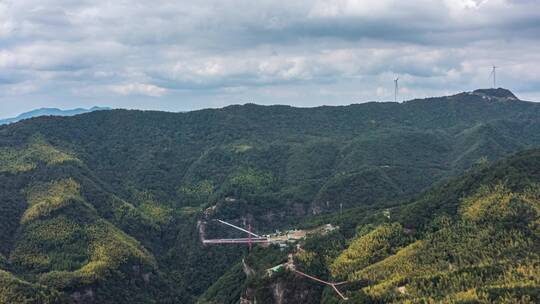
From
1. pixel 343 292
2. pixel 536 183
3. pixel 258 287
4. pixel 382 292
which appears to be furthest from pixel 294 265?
pixel 536 183

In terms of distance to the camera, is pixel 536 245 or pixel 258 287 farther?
pixel 258 287

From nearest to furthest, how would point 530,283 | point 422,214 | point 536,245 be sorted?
point 530,283
point 536,245
point 422,214

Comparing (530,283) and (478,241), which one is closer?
(530,283)

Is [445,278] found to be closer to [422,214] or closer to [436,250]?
[436,250]

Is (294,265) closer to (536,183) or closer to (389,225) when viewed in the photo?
(389,225)

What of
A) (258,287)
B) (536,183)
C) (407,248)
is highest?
(536,183)

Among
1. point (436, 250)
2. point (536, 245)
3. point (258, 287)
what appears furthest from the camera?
point (258, 287)

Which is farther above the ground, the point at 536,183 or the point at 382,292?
the point at 536,183

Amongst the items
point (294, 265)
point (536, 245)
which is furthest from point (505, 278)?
point (294, 265)

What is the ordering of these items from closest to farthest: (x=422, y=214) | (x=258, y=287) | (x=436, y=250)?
1. (x=436, y=250)
2. (x=258, y=287)
3. (x=422, y=214)
